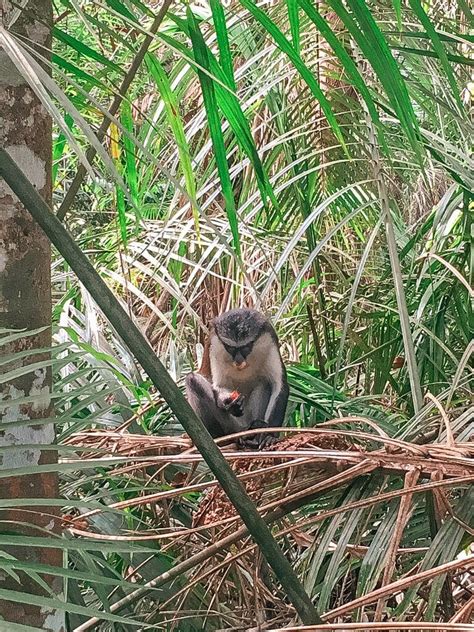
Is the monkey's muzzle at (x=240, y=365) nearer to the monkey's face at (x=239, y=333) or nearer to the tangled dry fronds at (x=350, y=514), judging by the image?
the monkey's face at (x=239, y=333)

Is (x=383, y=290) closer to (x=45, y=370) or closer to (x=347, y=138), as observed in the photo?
(x=347, y=138)

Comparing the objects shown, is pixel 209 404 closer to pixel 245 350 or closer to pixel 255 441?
pixel 245 350

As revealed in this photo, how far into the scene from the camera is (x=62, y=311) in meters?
1.91

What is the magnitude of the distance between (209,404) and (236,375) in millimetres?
216

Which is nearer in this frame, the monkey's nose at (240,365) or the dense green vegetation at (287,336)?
the dense green vegetation at (287,336)

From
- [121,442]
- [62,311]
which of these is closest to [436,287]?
[62,311]

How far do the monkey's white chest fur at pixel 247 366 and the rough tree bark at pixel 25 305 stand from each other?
60.3 inches

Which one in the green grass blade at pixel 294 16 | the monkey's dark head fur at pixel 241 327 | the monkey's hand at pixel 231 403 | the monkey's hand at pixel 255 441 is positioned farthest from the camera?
the monkey's dark head fur at pixel 241 327

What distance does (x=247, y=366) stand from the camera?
8.57 feet

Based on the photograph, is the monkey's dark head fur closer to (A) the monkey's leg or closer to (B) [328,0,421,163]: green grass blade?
(A) the monkey's leg

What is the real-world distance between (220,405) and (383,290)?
569 millimetres

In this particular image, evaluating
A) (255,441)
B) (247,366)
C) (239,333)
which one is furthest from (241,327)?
(255,441)

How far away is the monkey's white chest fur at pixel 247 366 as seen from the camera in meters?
2.53

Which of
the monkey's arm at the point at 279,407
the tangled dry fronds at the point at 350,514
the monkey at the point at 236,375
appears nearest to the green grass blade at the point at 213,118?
the tangled dry fronds at the point at 350,514
